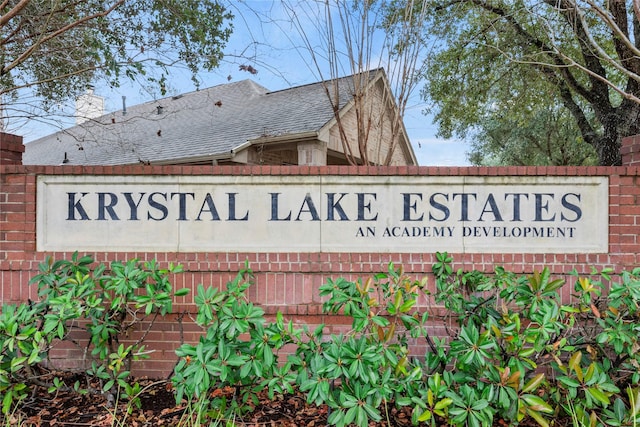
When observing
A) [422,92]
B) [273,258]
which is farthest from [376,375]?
[422,92]

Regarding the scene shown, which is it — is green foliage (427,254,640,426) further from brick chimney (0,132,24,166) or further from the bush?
brick chimney (0,132,24,166)

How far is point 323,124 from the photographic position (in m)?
9.09

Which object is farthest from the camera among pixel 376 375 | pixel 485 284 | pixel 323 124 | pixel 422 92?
pixel 422 92

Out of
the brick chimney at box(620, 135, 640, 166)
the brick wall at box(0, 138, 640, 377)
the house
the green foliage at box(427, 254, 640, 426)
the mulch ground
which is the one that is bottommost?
the mulch ground

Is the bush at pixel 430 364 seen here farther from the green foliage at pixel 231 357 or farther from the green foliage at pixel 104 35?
the green foliage at pixel 104 35

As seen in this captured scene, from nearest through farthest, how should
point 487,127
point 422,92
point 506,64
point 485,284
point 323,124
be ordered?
point 485,284, point 323,124, point 506,64, point 422,92, point 487,127

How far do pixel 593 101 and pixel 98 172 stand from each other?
36.2 ft

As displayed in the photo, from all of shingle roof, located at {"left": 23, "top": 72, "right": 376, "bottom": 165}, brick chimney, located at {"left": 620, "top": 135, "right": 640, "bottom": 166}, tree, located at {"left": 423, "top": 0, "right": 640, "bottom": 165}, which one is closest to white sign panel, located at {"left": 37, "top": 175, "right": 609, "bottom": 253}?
brick chimney, located at {"left": 620, "top": 135, "right": 640, "bottom": 166}

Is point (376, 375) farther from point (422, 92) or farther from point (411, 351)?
point (422, 92)

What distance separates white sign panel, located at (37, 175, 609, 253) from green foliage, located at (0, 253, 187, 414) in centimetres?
42

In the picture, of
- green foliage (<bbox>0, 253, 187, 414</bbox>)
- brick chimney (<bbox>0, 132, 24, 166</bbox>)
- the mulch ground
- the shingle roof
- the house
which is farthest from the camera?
the shingle roof

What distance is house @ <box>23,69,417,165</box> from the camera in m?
8.93

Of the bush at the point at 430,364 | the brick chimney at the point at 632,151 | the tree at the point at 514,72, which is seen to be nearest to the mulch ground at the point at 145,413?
the bush at the point at 430,364

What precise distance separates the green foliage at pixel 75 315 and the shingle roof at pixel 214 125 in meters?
5.13
